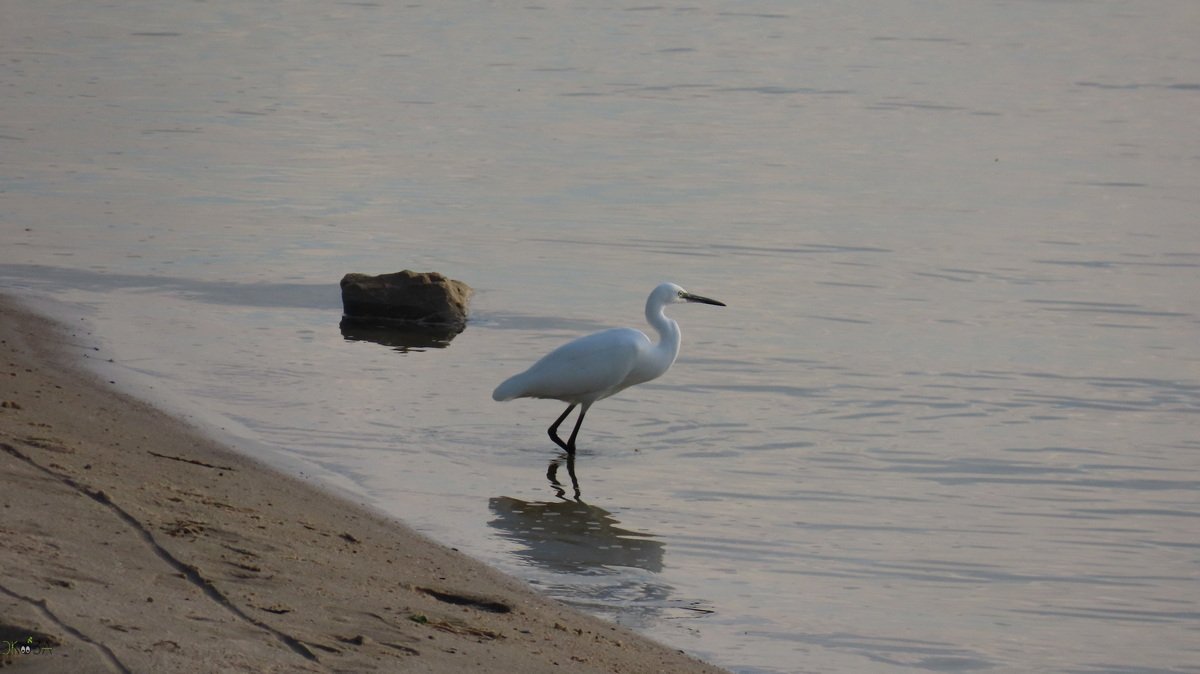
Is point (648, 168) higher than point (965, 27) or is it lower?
lower

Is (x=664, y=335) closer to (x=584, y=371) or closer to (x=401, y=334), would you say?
(x=584, y=371)

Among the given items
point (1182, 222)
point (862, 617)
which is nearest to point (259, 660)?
point (862, 617)

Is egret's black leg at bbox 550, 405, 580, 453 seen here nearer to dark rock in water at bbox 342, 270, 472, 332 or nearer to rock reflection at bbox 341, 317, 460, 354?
rock reflection at bbox 341, 317, 460, 354

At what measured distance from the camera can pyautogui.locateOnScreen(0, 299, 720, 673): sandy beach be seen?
4695mm

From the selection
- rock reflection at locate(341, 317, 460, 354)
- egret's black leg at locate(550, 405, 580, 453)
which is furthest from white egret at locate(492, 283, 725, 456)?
rock reflection at locate(341, 317, 460, 354)

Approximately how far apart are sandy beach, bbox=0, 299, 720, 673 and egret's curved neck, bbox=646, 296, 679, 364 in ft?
9.66

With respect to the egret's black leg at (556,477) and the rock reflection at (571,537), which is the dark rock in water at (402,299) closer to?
the egret's black leg at (556,477)

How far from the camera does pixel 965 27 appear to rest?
124 feet

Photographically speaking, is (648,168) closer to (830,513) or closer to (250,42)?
(830,513)

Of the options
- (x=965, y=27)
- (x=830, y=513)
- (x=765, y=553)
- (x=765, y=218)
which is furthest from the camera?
(x=965, y=27)

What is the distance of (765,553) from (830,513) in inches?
32.1

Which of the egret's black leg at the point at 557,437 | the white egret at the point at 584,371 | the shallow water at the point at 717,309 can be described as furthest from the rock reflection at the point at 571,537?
the white egret at the point at 584,371

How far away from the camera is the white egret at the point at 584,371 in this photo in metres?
9.78

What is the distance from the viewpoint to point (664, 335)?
10336 millimetres
